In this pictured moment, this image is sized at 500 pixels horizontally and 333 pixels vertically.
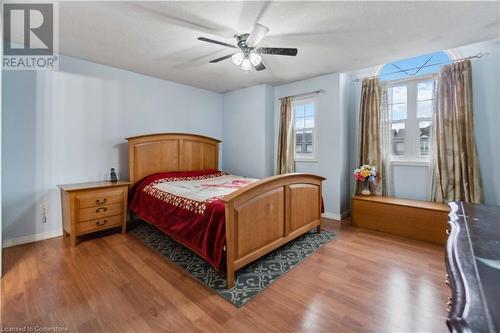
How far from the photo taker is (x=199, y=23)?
236 cm

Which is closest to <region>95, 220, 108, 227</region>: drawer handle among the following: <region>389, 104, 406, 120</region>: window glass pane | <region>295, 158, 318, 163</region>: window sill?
<region>295, 158, 318, 163</region>: window sill

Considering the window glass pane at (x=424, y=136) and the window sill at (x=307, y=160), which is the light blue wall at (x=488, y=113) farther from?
the window sill at (x=307, y=160)

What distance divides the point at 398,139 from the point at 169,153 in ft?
13.0

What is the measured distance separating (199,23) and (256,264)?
2629 mm

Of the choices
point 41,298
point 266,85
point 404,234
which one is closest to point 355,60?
point 266,85

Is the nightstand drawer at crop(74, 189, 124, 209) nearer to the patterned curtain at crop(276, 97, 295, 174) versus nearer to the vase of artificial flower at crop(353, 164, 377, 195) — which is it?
the patterned curtain at crop(276, 97, 295, 174)

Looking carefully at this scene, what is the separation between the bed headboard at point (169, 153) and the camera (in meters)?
3.64

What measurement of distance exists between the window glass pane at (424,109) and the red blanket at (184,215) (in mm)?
3408

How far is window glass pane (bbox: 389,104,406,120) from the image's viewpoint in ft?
12.0

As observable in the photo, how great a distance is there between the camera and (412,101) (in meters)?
3.54

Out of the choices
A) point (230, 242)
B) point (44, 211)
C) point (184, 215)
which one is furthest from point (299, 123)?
point (44, 211)

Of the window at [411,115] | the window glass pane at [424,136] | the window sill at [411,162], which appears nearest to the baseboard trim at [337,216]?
the window sill at [411,162]

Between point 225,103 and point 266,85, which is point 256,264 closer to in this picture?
point 266,85

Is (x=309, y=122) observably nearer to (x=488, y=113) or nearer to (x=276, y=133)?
(x=276, y=133)
